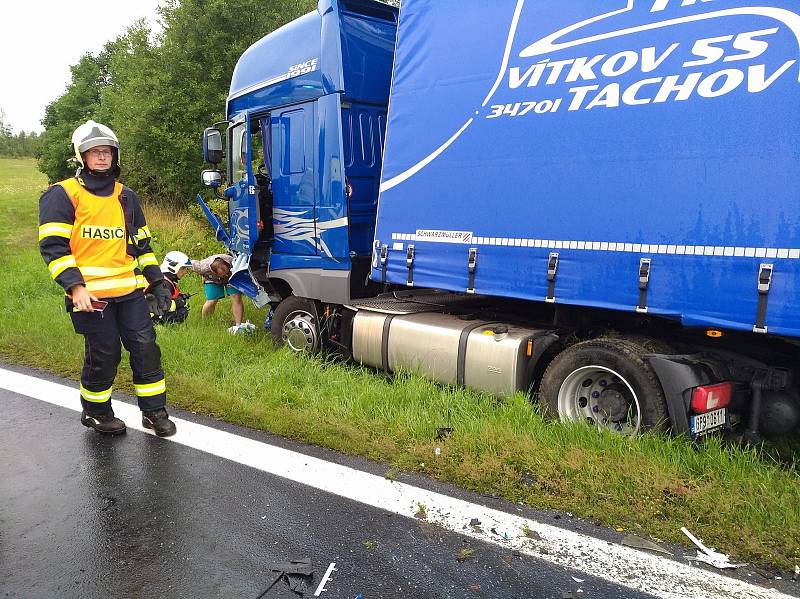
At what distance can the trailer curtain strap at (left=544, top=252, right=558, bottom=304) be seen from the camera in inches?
154

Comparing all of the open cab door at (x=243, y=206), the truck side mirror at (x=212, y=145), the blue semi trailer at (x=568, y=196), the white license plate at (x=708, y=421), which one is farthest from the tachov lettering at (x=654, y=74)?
the truck side mirror at (x=212, y=145)

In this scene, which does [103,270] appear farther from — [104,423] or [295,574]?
[295,574]

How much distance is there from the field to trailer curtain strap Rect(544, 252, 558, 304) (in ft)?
2.22

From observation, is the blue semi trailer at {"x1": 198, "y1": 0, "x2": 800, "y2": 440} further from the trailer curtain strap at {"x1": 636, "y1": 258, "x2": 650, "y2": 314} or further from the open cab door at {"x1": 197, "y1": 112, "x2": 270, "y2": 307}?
the open cab door at {"x1": 197, "y1": 112, "x2": 270, "y2": 307}

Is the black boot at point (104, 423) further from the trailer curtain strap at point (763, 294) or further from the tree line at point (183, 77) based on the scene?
the tree line at point (183, 77)

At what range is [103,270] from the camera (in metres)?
4.09

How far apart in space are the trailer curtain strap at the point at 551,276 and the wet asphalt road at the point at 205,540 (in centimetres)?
165

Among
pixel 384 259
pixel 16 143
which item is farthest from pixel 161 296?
pixel 16 143

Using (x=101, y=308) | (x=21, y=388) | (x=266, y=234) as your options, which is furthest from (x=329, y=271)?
(x=21, y=388)

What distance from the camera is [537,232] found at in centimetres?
402

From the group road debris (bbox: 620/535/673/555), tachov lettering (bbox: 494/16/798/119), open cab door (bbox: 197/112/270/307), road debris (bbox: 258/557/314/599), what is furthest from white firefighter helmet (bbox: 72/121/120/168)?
road debris (bbox: 620/535/673/555)

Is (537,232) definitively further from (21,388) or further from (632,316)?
(21,388)

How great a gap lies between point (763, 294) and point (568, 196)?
123 cm

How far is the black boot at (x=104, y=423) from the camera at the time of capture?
Answer: 4.22 metres
